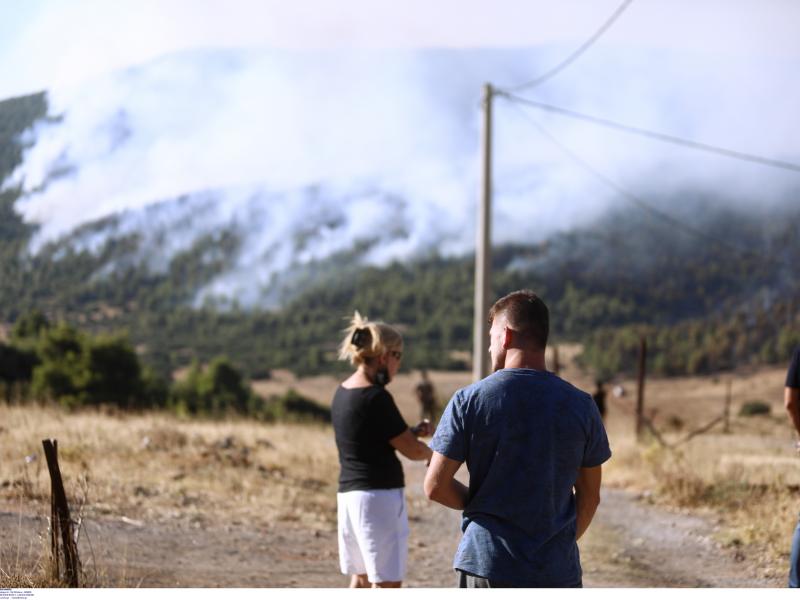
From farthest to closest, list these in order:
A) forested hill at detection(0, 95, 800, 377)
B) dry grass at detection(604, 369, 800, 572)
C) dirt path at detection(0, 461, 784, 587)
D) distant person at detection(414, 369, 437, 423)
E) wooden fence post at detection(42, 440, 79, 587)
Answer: forested hill at detection(0, 95, 800, 377) → distant person at detection(414, 369, 437, 423) → dry grass at detection(604, 369, 800, 572) → dirt path at detection(0, 461, 784, 587) → wooden fence post at detection(42, 440, 79, 587)

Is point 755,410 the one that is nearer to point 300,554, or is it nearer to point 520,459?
point 300,554

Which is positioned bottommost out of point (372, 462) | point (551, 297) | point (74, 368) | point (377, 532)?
point (74, 368)

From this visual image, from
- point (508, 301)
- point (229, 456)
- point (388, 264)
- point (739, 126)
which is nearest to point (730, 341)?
point (388, 264)

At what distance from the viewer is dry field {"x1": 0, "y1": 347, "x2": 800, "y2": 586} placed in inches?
256

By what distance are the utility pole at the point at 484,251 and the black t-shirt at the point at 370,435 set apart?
768 centimetres

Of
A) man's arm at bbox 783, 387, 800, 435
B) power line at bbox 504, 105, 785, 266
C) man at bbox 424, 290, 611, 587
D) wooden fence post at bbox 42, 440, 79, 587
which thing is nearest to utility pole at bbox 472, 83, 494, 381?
man's arm at bbox 783, 387, 800, 435

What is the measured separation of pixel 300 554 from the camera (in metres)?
7.23

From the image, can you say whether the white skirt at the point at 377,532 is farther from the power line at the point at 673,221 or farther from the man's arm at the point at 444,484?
the power line at the point at 673,221

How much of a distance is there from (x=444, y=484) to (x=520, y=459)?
9.6 inches

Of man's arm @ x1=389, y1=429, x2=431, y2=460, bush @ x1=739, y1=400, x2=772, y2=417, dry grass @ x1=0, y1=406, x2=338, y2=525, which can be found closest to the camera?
man's arm @ x1=389, y1=429, x2=431, y2=460

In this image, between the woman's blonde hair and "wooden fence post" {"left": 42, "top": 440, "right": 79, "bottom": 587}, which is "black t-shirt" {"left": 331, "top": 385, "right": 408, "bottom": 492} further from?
"wooden fence post" {"left": 42, "top": 440, "right": 79, "bottom": 587}

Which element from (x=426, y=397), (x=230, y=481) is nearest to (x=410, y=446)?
(x=230, y=481)

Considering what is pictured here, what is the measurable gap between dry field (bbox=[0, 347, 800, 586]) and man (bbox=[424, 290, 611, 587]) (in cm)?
262

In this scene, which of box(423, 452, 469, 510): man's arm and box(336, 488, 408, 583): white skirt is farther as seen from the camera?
box(336, 488, 408, 583): white skirt
